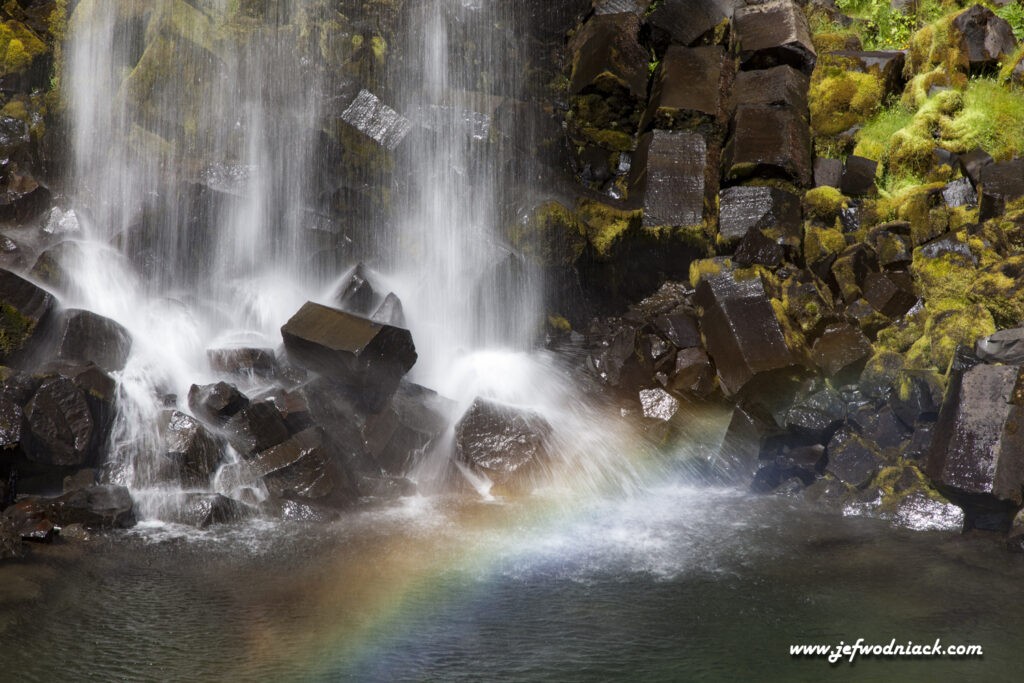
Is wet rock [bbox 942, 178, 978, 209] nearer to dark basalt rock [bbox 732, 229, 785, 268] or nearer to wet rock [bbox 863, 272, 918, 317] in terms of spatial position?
wet rock [bbox 863, 272, 918, 317]

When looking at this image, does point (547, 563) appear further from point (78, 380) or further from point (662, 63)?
point (662, 63)

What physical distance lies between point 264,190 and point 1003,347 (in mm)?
8084

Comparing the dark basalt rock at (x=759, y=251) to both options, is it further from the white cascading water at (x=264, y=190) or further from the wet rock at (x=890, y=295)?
the white cascading water at (x=264, y=190)

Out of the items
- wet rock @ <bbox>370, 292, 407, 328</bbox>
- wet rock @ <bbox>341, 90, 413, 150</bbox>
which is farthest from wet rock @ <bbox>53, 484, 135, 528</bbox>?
wet rock @ <bbox>341, 90, 413, 150</bbox>

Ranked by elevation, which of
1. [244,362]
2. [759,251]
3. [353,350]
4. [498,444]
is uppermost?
[759,251]

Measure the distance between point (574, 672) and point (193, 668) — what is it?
1997mm

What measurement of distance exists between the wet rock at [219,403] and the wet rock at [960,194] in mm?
7743

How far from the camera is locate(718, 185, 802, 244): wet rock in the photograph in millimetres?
9180

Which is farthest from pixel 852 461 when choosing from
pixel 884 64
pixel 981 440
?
pixel 884 64

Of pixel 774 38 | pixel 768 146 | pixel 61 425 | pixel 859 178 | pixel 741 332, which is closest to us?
pixel 61 425

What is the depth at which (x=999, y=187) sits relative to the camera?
29.2 ft

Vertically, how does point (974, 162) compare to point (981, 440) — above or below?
above

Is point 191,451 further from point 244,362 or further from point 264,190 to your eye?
point 264,190

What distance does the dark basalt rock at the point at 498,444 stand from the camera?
289 inches
